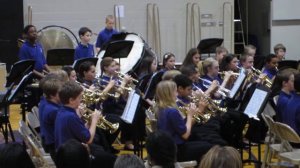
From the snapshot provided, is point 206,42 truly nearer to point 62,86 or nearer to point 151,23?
point 151,23

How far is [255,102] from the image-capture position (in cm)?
570

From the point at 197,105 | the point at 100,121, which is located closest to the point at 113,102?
the point at 100,121

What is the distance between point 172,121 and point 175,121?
35 millimetres

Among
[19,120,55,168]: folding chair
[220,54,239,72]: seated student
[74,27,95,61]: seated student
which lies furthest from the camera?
[74,27,95,61]: seated student

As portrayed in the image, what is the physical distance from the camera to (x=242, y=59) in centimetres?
860

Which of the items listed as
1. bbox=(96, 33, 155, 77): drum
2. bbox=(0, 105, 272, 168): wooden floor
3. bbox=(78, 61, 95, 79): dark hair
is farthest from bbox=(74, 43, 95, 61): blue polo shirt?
bbox=(78, 61, 95, 79): dark hair

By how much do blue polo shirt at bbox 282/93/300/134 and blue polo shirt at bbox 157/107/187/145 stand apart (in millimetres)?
1191

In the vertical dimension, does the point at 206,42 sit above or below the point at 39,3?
below

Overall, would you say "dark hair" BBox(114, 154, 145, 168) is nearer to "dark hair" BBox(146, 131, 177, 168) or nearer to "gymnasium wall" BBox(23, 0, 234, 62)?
"dark hair" BBox(146, 131, 177, 168)

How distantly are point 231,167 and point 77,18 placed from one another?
35.9 feet

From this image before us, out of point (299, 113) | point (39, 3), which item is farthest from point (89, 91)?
point (39, 3)

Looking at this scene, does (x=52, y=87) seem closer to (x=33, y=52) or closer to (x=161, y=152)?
(x=161, y=152)

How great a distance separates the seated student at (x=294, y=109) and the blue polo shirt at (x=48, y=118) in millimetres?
2436

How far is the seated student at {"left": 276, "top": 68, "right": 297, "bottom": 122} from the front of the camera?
19.7 feet
